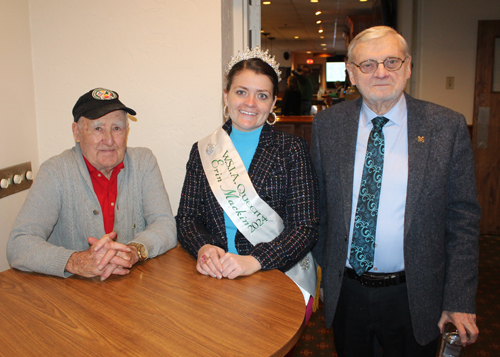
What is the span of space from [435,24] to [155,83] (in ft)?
10.7

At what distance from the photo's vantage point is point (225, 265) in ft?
4.00

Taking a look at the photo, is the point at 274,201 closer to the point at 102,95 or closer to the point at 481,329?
the point at 102,95

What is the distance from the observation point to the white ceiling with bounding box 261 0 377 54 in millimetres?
7501

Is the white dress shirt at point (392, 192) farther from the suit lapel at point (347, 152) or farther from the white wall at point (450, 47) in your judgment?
the white wall at point (450, 47)

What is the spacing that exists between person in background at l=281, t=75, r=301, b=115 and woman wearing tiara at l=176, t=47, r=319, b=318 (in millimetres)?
5683

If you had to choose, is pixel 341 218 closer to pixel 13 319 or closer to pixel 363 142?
pixel 363 142

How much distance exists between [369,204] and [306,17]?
885cm

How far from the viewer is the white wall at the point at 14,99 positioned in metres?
1.70

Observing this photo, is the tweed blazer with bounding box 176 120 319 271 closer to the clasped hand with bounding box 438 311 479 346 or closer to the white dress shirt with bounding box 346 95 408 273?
the white dress shirt with bounding box 346 95 408 273

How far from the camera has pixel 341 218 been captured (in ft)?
4.43

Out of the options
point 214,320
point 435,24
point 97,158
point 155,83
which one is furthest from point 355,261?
point 435,24

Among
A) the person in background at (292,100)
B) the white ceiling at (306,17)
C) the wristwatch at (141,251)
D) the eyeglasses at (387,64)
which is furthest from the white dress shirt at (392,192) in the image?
the person in background at (292,100)

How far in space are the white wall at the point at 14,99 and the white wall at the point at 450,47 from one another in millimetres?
3549

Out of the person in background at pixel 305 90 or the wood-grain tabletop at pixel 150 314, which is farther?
the person in background at pixel 305 90
